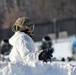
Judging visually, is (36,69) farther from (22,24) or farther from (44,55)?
(22,24)

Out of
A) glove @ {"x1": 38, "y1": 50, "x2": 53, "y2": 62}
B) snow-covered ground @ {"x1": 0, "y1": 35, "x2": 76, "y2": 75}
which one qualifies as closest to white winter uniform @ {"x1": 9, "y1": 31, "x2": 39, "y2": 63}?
glove @ {"x1": 38, "y1": 50, "x2": 53, "y2": 62}

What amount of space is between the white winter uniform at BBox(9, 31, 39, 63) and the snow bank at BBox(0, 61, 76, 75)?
605mm

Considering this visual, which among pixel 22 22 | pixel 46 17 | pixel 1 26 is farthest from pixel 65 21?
pixel 22 22

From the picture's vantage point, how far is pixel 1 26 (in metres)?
37.0

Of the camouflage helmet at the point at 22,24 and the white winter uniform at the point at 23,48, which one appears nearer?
the white winter uniform at the point at 23,48

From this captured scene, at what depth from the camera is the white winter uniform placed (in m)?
6.14

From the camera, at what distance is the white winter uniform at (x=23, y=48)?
6.14 m

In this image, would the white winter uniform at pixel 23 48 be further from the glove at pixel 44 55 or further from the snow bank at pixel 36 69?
the snow bank at pixel 36 69

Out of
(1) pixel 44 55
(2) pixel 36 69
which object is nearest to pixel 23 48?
(1) pixel 44 55

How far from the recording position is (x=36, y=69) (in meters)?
5.46

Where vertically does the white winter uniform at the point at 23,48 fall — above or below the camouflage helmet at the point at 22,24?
below

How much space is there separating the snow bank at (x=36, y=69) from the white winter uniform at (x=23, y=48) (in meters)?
0.60

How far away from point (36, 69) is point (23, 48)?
78 cm

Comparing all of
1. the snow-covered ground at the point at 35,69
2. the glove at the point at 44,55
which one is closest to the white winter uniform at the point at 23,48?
the glove at the point at 44,55
